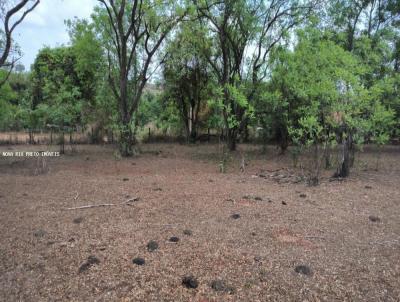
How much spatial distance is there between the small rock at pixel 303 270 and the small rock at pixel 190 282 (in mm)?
903

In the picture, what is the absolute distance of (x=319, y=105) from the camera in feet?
20.9

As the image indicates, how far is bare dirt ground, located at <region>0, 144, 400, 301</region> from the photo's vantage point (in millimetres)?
2494

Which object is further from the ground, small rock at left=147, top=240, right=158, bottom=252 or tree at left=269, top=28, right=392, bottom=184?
tree at left=269, top=28, right=392, bottom=184

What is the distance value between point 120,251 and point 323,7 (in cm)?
1137

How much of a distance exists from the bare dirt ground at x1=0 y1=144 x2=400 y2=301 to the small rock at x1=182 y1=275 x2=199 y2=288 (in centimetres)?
2

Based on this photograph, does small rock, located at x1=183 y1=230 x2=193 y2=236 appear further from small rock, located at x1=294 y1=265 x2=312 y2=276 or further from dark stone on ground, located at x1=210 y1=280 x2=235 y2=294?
small rock, located at x1=294 y1=265 x2=312 y2=276

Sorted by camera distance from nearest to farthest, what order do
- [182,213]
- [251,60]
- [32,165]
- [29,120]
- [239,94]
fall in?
[182,213]
[239,94]
[32,165]
[251,60]
[29,120]

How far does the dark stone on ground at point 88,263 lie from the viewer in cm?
276

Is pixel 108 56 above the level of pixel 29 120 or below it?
above

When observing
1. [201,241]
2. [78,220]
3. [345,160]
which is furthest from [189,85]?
[201,241]

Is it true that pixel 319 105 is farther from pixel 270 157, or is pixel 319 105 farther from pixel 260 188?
pixel 270 157

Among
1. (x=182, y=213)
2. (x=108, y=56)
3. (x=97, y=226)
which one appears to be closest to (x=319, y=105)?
(x=182, y=213)

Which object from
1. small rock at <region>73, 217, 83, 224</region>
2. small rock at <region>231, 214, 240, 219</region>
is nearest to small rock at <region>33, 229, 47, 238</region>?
small rock at <region>73, 217, 83, 224</region>

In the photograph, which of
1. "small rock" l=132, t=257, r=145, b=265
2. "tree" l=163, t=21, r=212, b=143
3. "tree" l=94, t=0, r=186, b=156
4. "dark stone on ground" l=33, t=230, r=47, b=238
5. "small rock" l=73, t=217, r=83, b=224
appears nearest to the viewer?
"small rock" l=132, t=257, r=145, b=265
